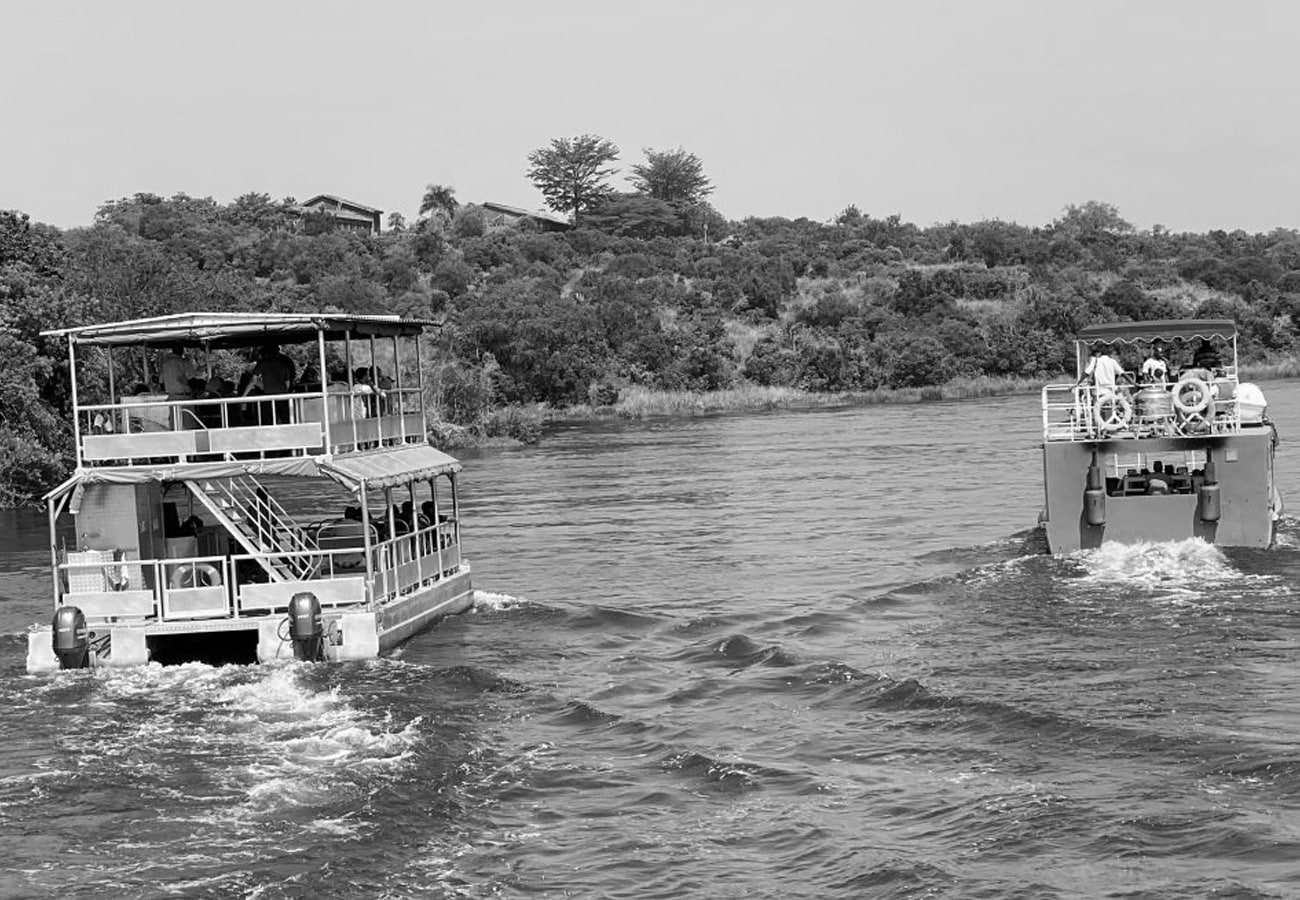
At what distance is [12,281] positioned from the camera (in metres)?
48.2

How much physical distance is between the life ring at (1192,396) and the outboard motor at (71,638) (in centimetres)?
1749

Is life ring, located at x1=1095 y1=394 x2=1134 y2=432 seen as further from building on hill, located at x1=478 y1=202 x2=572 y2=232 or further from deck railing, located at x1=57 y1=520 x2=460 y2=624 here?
building on hill, located at x1=478 y1=202 x2=572 y2=232

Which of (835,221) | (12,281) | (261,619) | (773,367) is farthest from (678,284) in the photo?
(261,619)

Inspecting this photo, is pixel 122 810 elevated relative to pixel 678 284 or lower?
lower

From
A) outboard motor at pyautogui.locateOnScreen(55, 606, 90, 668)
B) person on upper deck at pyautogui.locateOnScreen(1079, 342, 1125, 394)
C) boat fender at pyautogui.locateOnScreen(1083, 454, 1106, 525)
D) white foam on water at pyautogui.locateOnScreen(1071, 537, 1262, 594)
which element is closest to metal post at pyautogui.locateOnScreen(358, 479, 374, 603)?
outboard motor at pyautogui.locateOnScreen(55, 606, 90, 668)

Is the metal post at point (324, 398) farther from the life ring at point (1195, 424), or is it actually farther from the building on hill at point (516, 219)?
the building on hill at point (516, 219)

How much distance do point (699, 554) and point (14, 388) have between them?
860 inches

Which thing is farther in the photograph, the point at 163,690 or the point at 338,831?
the point at 163,690

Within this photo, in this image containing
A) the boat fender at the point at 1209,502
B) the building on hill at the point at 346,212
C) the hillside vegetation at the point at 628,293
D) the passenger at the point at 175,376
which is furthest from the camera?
the building on hill at the point at 346,212

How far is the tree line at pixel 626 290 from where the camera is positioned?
60438 mm

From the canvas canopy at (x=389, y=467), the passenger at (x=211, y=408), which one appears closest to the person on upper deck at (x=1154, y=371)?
the canvas canopy at (x=389, y=467)

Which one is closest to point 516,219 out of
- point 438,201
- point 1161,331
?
point 438,201

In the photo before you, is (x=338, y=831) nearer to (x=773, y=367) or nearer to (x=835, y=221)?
(x=773, y=367)

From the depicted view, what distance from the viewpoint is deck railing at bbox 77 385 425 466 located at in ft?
72.3
